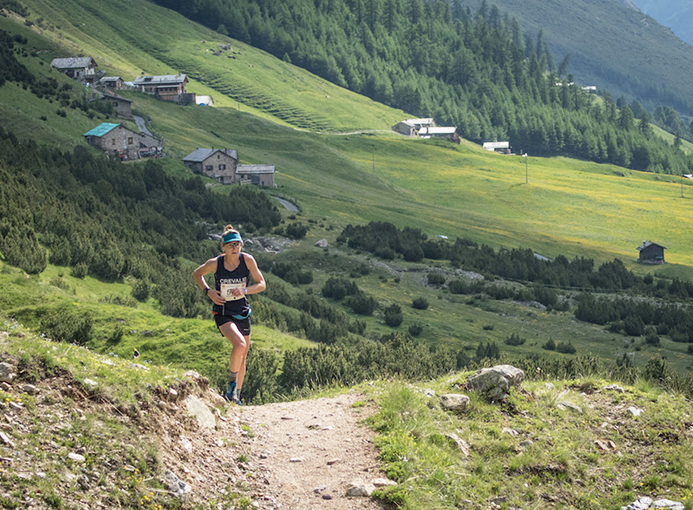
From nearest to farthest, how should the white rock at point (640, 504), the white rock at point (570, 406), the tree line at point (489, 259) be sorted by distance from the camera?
the white rock at point (640, 504) < the white rock at point (570, 406) < the tree line at point (489, 259)

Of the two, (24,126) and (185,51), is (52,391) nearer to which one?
(24,126)

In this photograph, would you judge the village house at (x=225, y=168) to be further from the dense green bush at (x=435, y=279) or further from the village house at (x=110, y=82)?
the village house at (x=110, y=82)

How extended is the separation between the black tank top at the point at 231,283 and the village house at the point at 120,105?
4026 inches

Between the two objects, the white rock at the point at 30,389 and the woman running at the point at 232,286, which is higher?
the woman running at the point at 232,286

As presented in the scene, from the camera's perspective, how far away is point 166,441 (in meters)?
8.38

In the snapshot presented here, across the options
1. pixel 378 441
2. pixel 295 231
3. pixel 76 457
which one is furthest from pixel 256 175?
pixel 76 457

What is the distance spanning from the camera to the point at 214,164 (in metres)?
92.5

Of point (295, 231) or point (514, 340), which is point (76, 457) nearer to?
point (514, 340)

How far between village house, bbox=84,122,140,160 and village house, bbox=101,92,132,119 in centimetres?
2261

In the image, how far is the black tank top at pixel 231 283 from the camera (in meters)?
10.6

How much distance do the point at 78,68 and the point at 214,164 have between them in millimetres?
44417

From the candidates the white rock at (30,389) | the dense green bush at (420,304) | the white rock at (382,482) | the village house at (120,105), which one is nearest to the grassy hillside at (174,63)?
the village house at (120,105)

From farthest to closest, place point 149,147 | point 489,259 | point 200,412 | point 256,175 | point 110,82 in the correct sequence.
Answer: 1. point 110,82
2. point 256,175
3. point 149,147
4. point 489,259
5. point 200,412

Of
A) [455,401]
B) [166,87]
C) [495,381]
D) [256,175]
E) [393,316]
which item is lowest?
[393,316]
